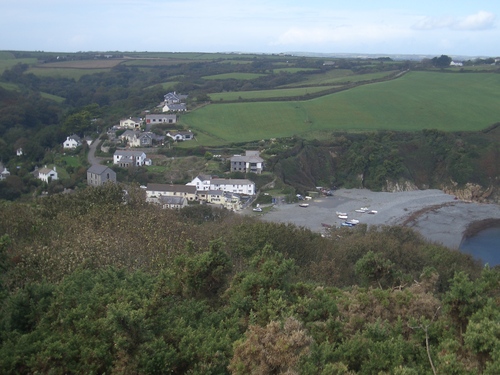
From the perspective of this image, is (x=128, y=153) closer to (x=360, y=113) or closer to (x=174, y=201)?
(x=174, y=201)

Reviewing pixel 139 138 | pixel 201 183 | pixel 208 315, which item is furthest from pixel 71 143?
pixel 208 315

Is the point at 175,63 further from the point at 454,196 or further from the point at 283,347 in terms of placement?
the point at 283,347

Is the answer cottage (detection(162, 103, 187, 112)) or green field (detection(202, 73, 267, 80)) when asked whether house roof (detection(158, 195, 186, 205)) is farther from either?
green field (detection(202, 73, 267, 80))

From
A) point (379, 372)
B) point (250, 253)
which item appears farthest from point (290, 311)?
point (250, 253)

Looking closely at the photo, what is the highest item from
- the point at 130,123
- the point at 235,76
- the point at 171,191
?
the point at 235,76

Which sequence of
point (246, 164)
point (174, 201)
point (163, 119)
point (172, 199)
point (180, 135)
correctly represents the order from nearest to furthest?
point (174, 201) < point (172, 199) < point (246, 164) < point (180, 135) < point (163, 119)

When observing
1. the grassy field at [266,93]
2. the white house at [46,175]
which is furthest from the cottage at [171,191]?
the grassy field at [266,93]

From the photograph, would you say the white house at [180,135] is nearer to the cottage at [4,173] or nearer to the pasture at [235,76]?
the cottage at [4,173]
